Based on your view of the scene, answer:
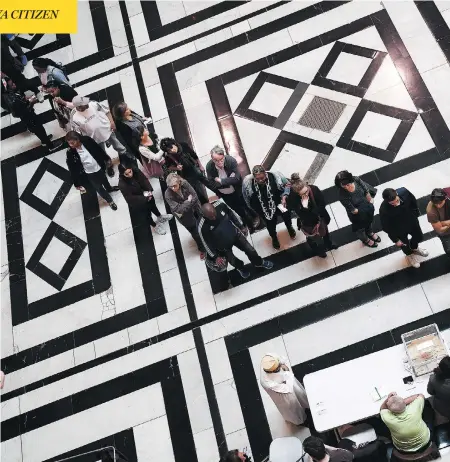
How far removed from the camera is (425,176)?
870cm

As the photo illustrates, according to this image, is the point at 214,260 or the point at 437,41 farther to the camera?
the point at 437,41

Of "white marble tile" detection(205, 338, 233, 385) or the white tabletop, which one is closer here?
the white tabletop

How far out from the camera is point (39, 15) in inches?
235

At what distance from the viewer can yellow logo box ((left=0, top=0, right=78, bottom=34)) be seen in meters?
5.93

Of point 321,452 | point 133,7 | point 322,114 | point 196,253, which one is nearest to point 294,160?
point 322,114

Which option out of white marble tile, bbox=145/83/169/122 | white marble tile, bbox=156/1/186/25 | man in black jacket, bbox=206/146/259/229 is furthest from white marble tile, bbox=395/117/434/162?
white marble tile, bbox=156/1/186/25

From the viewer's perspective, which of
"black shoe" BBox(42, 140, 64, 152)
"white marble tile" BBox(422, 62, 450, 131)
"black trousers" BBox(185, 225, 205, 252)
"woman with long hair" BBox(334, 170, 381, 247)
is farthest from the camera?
"black shoe" BBox(42, 140, 64, 152)

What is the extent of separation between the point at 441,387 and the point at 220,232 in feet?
9.11

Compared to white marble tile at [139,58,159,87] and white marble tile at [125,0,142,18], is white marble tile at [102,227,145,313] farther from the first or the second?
white marble tile at [125,0,142,18]

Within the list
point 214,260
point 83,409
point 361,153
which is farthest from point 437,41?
point 83,409

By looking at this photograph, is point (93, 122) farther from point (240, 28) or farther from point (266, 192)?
point (240, 28)

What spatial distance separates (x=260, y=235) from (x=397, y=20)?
377 centimetres

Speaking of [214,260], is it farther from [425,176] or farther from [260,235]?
[425,176]

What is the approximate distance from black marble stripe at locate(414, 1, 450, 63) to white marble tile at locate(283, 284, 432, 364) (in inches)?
139
